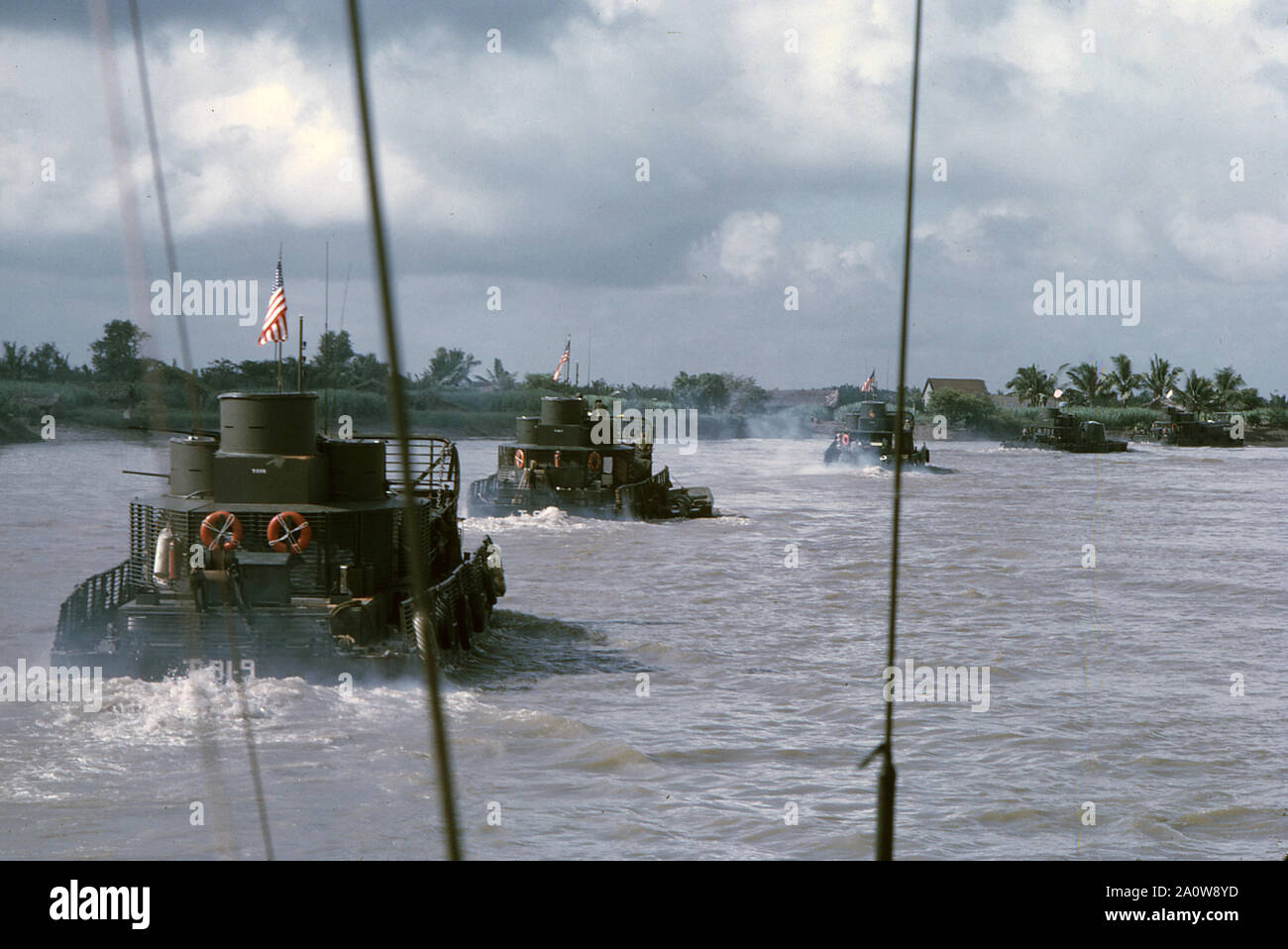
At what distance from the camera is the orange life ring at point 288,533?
1459cm

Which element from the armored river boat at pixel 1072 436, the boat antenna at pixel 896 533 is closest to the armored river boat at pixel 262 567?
the boat antenna at pixel 896 533

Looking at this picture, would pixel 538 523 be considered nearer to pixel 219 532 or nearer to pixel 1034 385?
pixel 219 532

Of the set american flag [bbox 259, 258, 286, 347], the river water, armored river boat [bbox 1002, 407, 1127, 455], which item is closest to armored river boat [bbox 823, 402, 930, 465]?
armored river boat [bbox 1002, 407, 1127, 455]

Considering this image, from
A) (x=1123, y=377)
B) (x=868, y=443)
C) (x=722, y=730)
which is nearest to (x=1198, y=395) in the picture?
(x=1123, y=377)

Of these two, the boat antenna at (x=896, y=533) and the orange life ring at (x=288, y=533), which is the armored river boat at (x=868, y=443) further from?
the boat antenna at (x=896, y=533)

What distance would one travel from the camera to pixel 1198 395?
121812 mm

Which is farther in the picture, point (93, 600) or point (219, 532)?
point (93, 600)

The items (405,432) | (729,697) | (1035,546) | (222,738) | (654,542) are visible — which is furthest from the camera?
(1035,546)

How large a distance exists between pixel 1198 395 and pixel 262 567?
396ft
